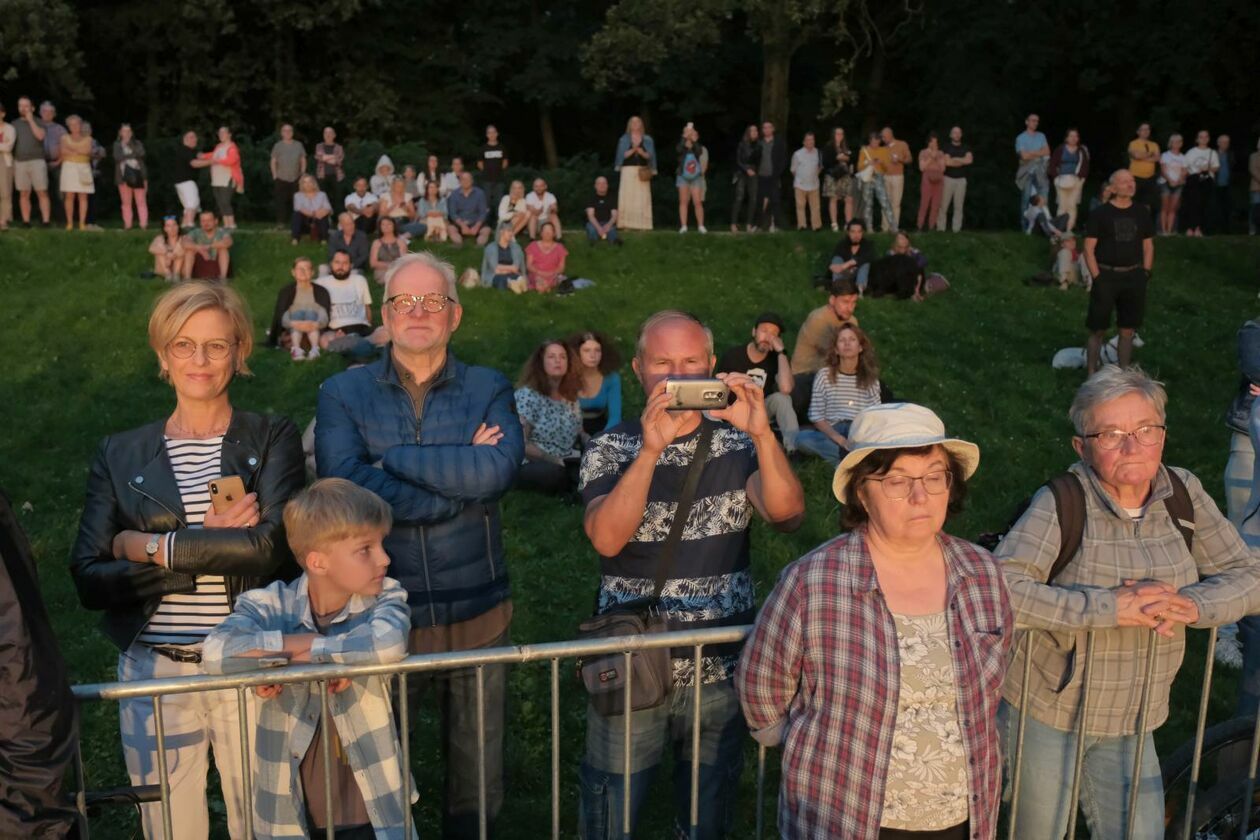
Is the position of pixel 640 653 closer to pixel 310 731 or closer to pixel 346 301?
pixel 310 731

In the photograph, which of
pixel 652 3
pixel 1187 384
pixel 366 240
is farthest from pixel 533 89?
pixel 1187 384

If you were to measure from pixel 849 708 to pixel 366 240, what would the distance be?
16.0m

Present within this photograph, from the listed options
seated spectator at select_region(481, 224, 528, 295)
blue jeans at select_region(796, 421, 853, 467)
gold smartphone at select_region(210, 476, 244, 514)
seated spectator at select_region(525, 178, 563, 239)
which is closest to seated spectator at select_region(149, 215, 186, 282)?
seated spectator at select_region(481, 224, 528, 295)

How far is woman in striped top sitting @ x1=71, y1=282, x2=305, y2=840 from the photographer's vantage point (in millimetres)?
3984

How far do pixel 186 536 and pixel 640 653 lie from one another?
4.63 ft

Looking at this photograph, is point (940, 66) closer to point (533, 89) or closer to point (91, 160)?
point (533, 89)

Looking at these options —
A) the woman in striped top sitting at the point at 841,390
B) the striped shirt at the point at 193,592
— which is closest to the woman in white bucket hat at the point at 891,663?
the striped shirt at the point at 193,592

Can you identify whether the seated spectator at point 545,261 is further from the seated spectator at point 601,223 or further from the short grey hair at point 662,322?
the short grey hair at point 662,322

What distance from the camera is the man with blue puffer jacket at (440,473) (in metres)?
4.37

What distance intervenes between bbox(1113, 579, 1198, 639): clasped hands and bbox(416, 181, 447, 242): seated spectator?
57.7 feet

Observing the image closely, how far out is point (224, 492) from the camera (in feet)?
13.3

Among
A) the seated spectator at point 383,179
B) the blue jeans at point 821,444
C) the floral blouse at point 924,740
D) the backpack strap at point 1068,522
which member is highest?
the seated spectator at point 383,179

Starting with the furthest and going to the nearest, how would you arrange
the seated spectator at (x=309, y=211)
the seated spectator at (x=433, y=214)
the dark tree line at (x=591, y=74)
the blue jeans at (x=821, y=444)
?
the dark tree line at (x=591, y=74), the seated spectator at (x=433, y=214), the seated spectator at (x=309, y=211), the blue jeans at (x=821, y=444)

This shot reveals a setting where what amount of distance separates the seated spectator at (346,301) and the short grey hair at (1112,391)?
40.0ft
